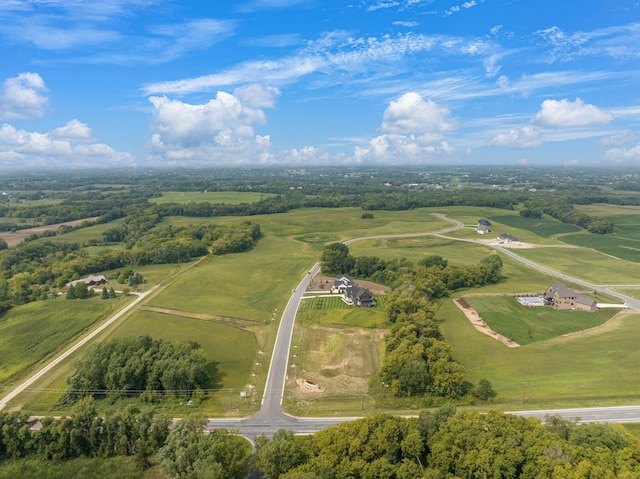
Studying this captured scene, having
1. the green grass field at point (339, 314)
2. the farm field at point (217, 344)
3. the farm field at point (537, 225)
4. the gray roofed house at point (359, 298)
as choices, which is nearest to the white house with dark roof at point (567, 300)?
the green grass field at point (339, 314)

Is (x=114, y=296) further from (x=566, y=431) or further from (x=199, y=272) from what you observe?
(x=566, y=431)

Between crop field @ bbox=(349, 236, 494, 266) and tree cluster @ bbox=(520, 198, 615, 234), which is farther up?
tree cluster @ bbox=(520, 198, 615, 234)

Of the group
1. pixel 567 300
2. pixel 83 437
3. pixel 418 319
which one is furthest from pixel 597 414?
pixel 83 437

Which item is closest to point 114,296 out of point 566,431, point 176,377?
point 176,377

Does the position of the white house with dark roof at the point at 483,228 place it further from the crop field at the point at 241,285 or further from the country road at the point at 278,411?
the country road at the point at 278,411

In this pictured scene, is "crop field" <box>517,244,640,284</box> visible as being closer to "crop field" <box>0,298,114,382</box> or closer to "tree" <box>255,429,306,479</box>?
"tree" <box>255,429,306,479</box>

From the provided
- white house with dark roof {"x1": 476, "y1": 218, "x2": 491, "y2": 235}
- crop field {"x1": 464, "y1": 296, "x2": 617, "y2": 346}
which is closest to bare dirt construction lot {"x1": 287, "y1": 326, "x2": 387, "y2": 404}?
crop field {"x1": 464, "y1": 296, "x2": 617, "y2": 346}
